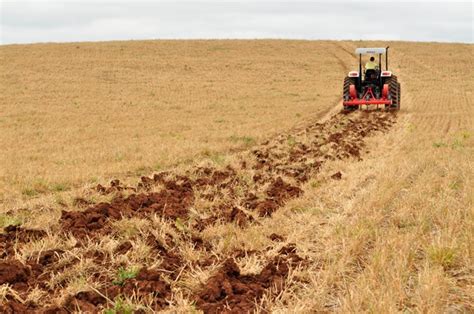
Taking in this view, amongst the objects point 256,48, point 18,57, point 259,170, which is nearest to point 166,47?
point 256,48

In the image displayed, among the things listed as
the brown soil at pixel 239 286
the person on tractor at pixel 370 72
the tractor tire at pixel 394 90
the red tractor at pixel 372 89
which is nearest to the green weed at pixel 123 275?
the brown soil at pixel 239 286

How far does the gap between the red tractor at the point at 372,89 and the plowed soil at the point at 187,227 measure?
8.60 metres

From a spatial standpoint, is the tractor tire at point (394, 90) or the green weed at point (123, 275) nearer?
the green weed at point (123, 275)

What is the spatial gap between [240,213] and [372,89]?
52.4 ft

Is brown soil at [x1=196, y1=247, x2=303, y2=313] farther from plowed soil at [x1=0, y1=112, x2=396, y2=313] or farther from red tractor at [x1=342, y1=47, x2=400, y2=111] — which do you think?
red tractor at [x1=342, y1=47, x2=400, y2=111]

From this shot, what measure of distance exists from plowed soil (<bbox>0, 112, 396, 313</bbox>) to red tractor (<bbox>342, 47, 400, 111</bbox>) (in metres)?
8.60

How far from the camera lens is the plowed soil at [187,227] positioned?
4438mm

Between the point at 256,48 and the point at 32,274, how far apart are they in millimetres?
51143

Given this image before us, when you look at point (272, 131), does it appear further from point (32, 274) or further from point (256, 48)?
point (256, 48)

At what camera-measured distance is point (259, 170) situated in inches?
401

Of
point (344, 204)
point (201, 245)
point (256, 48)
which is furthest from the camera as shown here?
point (256, 48)

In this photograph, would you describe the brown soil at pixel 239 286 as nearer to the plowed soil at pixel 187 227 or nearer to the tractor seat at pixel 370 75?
the plowed soil at pixel 187 227

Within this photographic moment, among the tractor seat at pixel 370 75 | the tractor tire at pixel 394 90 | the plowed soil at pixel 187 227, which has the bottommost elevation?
the plowed soil at pixel 187 227

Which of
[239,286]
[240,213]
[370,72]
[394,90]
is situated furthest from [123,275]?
[370,72]
